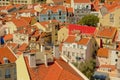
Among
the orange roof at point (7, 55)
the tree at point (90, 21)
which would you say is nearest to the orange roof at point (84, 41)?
the orange roof at point (7, 55)

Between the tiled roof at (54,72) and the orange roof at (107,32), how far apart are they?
3108cm

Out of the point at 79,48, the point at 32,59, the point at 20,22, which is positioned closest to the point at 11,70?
the point at 32,59

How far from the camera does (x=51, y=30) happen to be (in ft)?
214

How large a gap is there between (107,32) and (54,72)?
34.0 m

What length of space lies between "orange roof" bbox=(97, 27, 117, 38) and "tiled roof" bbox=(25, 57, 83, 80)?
31084 mm

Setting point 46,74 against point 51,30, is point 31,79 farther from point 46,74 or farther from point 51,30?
point 51,30

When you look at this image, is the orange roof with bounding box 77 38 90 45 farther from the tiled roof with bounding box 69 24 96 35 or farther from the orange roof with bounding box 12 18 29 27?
the orange roof with bounding box 12 18 29 27

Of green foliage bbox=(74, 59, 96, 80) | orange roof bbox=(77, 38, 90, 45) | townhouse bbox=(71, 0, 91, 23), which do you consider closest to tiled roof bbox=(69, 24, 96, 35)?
orange roof bbox=(77, 38, 90, 45)

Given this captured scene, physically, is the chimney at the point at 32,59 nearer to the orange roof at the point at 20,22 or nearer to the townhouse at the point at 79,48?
the townhouse at the point at 79,48

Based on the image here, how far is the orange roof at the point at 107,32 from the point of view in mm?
55344

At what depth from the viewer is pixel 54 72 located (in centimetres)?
2359

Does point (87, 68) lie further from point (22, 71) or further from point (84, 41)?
point (22, 71)

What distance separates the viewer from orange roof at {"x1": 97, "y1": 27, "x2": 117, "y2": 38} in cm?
5534

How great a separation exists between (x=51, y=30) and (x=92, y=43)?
14.3 m
